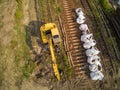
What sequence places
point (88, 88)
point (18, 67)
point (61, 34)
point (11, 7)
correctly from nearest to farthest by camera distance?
1. point (88, 88)
2. point (18, 67)
3. point (61, 34)
4. point (11, 7)

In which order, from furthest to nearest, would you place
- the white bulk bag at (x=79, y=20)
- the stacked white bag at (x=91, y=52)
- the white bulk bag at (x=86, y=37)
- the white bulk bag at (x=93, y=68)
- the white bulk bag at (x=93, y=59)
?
the white bulk bag at (x=79, y=20), the white bulk bag at (x=86, y=37), the white bulk bag at (x=93, y=59), the white bulk bag at (x=93, y=68), the stacked white bag at (x=91, y=52)

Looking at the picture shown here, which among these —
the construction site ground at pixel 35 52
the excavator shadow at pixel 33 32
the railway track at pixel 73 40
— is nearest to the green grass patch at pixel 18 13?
the construction site ground at pixel 35 52

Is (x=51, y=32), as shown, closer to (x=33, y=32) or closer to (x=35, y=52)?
(x=35, y=52)

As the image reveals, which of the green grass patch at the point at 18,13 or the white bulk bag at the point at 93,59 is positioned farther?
the green grass patch at the point at 18,13

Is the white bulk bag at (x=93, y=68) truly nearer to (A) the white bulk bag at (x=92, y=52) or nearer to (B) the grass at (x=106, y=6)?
(A) the white bulk bag at (x=92, y=52)

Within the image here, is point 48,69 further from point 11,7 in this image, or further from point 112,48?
point 11,7

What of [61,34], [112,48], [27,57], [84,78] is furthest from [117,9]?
[27,57]

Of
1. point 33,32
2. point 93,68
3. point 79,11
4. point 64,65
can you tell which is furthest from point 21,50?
point 79,11

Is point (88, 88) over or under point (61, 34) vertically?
under
